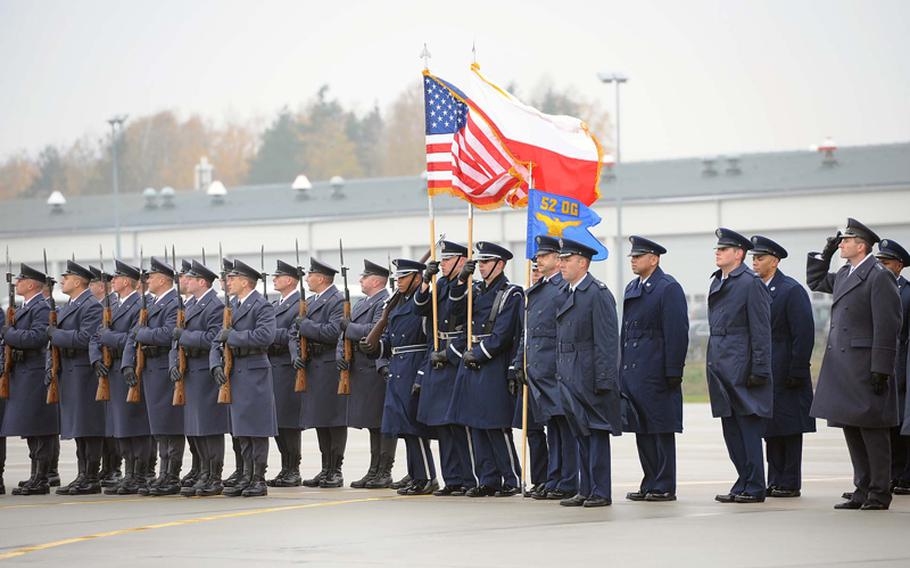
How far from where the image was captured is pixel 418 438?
573 inches

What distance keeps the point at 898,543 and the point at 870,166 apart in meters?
41.6


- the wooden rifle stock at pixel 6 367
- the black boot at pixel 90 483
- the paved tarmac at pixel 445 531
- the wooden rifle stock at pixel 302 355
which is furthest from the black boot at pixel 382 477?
the wooden rifle stock at pixel 6 367

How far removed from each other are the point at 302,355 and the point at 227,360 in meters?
1.69

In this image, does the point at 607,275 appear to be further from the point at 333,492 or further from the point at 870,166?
the point at 333,492

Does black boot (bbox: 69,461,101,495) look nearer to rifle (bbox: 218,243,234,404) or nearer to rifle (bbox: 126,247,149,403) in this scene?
rifle (bbox: 126,247,149,403)

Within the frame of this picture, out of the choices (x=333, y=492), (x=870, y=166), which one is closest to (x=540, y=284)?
(x=333, y=492)

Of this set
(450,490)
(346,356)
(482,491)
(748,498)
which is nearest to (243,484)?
(450,490)

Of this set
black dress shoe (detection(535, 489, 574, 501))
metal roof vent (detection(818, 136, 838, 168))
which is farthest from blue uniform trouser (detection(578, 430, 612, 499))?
metal roof vent (detection(818, 136, 838, 168))

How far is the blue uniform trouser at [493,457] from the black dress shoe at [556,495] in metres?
0.63

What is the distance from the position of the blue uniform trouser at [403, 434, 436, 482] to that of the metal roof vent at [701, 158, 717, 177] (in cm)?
3909

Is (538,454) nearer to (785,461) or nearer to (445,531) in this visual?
(785,461)

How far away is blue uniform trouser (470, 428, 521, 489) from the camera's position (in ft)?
46.1

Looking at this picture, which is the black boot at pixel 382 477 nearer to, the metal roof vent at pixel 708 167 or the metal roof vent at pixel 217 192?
the metal roof vent at pixel 708 167

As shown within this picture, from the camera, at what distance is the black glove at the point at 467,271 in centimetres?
1401
